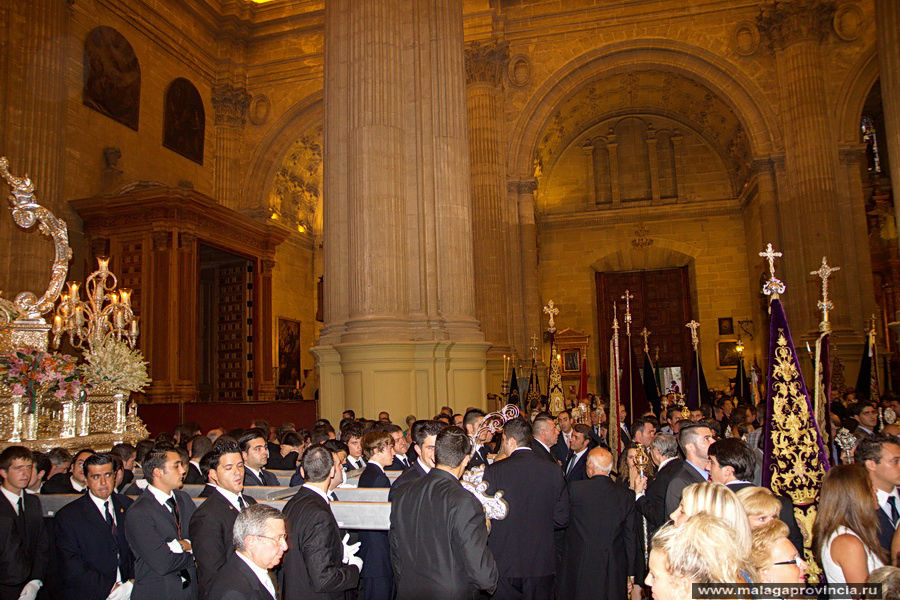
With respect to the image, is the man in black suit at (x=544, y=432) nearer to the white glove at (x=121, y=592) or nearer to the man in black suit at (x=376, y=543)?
→ the man in black suit at (x=376, y=543)

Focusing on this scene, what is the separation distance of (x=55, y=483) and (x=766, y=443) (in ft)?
18.7

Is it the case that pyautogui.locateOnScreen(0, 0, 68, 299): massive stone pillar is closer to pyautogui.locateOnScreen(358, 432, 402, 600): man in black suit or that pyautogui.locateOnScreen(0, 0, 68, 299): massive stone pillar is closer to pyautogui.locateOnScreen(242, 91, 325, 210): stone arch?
pyautogui.locateOnScreen(242, 91, 325, 210): stone arch

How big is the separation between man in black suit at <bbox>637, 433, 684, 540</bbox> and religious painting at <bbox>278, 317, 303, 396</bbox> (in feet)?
66.9

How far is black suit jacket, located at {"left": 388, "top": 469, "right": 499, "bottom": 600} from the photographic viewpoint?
3854mm

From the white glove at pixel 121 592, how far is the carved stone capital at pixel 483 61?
19.1m

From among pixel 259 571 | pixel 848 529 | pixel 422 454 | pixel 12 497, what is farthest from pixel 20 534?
pixel 848 529

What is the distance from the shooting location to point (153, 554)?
4406mm

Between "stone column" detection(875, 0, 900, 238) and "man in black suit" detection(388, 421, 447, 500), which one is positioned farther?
"stone column" detection(875, 0, 900, 238)

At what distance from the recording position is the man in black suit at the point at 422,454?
4.71 meters

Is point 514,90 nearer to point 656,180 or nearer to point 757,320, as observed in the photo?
point 656,180

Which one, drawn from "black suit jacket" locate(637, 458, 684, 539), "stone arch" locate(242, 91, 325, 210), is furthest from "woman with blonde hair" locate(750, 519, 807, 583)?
"stone arch" locate(242, 91, 325, 210)

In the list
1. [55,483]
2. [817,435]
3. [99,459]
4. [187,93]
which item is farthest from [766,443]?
[187,93]

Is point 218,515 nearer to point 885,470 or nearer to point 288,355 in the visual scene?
point 885,470

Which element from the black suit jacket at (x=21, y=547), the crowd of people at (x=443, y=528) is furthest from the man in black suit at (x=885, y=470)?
the black suit jacket at (x=21, y=547)
